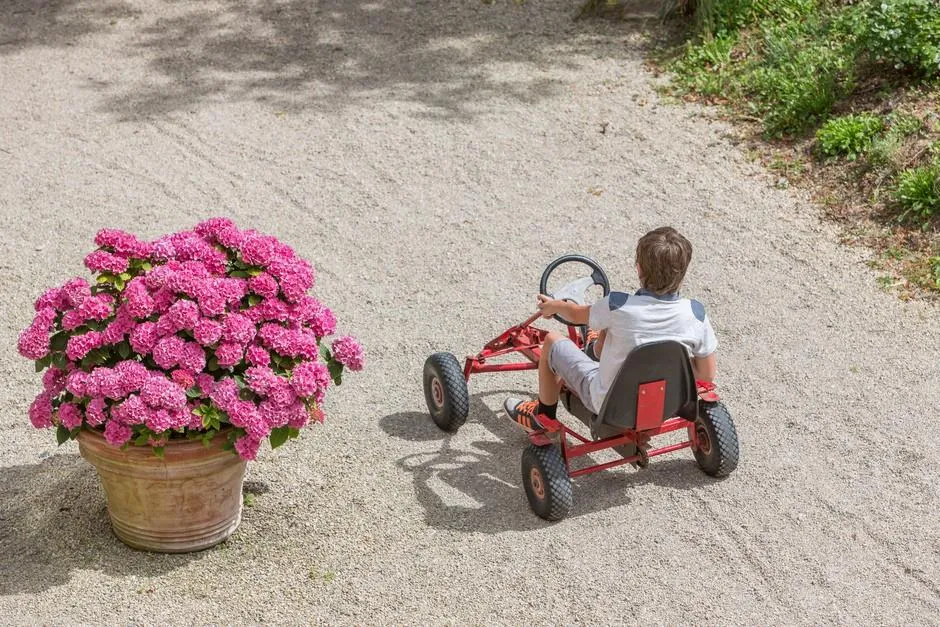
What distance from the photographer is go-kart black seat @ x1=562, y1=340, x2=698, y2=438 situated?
4484 millimetres

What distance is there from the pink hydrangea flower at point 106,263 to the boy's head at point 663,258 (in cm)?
196

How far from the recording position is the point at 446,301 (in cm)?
670

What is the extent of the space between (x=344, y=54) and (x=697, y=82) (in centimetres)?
307

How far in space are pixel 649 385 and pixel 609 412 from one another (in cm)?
19

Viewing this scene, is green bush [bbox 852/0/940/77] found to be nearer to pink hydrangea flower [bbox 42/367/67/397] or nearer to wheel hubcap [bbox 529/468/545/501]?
wheel hubcap [bbox 529/468/545/501]

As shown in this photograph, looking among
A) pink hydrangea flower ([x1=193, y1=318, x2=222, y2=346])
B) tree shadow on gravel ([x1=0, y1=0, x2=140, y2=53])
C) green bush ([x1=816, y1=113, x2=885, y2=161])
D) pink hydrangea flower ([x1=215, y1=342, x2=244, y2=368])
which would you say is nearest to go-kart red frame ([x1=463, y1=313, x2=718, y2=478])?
pink hydrangea flower ([x1=215, y1=342, x2=244, y2=368])

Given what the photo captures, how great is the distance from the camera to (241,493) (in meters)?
4.77

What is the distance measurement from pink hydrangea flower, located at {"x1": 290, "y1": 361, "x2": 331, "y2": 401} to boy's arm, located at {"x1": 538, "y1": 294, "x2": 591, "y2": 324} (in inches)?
41.7

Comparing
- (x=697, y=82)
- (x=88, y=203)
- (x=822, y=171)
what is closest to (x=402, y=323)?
(x=88, y=203)

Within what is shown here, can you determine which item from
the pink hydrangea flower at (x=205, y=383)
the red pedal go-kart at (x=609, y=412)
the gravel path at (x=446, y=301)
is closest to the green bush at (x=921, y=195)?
the gravel path at (x=446, y=301)

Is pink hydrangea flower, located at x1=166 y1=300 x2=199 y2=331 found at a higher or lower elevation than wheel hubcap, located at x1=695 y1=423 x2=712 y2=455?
higher

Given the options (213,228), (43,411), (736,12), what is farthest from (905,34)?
(43,411)

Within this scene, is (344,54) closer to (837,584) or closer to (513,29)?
(513,29)

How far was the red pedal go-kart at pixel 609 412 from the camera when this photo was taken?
4.55 metres
